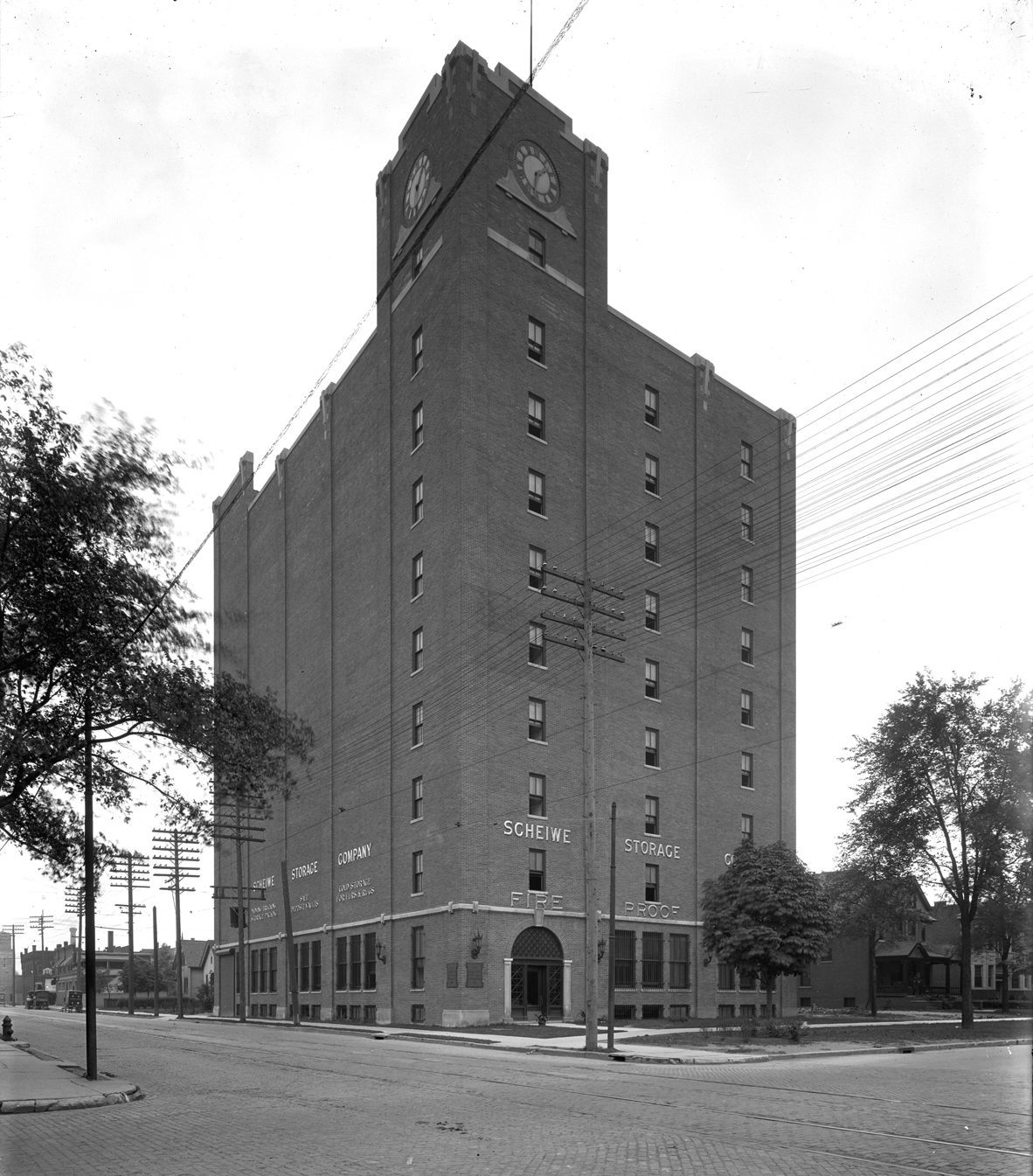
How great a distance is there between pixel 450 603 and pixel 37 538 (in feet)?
97.7

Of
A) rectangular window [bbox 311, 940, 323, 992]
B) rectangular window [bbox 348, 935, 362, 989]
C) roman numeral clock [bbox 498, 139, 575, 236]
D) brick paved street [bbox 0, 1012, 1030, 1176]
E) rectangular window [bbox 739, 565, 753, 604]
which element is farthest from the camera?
rectangular window [bbox 739, 565, 753, 604]

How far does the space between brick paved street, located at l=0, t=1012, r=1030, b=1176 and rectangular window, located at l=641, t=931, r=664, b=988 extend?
2418 cm

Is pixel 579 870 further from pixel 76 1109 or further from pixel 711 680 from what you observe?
pixel 76 1109

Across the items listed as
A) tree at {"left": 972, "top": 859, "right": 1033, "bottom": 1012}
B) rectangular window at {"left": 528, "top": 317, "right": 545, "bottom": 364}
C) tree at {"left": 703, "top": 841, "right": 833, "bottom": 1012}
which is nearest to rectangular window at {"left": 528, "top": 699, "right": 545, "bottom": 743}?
tree at {"left": 703, "top": 841, "right": 833, "bottom": 1012}

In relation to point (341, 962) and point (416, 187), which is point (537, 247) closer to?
point (416, 187)

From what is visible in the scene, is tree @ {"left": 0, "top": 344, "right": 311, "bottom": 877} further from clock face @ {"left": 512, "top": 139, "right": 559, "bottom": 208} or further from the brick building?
clock face @ {"left": 512, "top": 139, "right": 559, "bottom": 208}

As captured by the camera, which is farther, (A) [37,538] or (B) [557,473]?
(B) [557,473]

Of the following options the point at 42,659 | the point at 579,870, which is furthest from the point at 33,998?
the point at 42,659

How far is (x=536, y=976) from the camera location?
4681cm

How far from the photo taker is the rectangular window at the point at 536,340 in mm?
53312

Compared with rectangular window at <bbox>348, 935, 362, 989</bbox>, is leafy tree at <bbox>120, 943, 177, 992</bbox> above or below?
below

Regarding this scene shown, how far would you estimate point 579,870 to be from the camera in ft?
163

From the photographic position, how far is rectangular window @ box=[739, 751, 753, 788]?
59.6 metres

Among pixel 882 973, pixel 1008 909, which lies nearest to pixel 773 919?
pixel 1008 909
